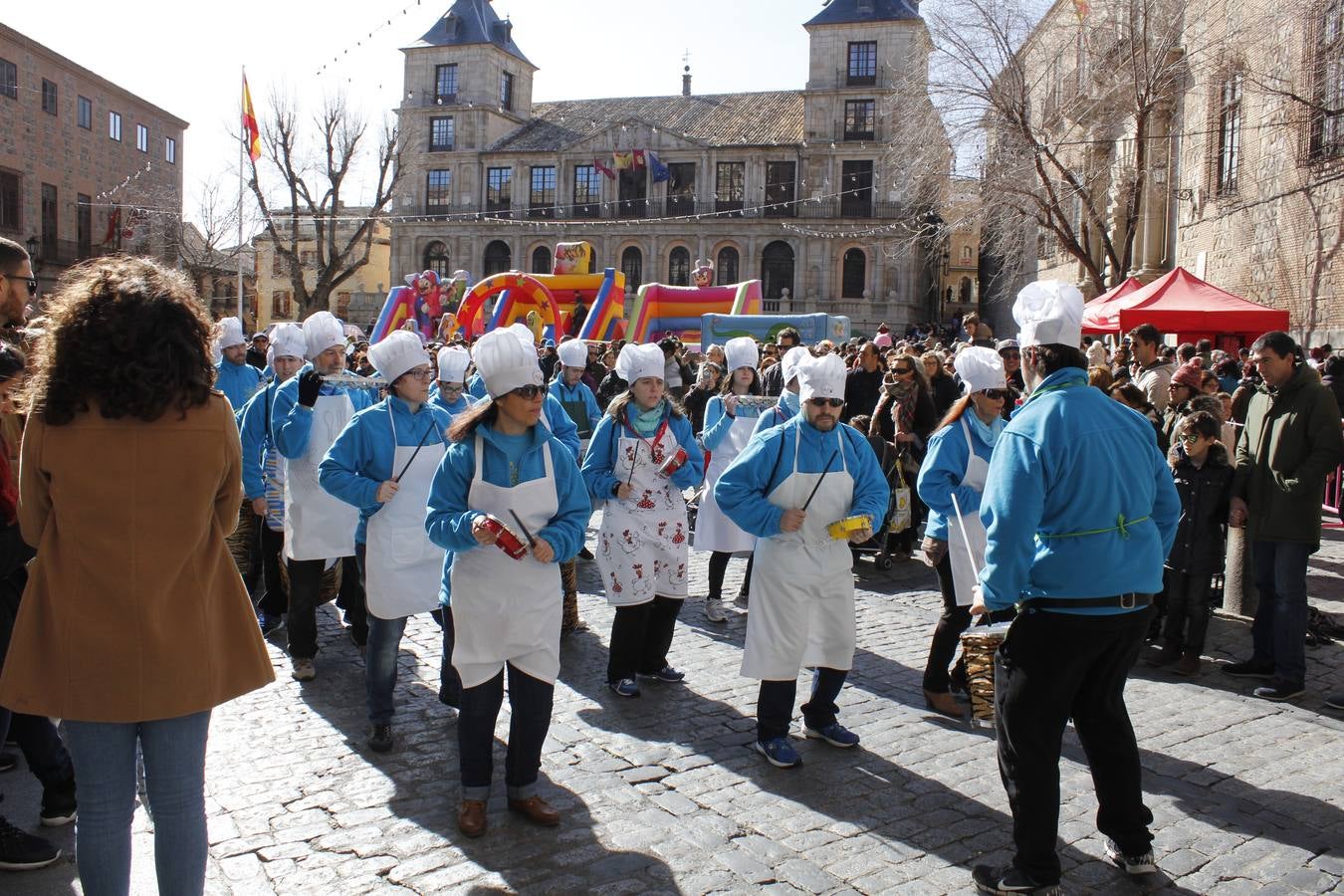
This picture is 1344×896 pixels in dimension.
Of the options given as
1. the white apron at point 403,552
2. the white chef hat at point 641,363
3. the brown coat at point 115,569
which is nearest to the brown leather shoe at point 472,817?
the white apron at point 403,552

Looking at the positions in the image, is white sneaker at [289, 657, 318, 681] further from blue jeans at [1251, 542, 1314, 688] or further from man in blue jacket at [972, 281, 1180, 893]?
blue jeans at [1251, 542, 1314, 688]

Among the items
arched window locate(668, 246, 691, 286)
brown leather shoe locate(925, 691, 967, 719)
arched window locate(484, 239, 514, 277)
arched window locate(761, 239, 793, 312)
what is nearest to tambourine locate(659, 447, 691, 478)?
brown leather shoe locate(925, 691, 967, 719)

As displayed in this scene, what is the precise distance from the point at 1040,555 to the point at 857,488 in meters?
1.44

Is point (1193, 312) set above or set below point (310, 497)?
above

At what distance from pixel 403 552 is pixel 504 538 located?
1.43m

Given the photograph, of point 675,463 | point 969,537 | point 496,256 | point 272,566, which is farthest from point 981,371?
point 496,256

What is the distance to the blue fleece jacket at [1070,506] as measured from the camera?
3602mm

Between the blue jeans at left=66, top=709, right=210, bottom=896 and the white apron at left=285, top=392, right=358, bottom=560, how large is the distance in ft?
10.7

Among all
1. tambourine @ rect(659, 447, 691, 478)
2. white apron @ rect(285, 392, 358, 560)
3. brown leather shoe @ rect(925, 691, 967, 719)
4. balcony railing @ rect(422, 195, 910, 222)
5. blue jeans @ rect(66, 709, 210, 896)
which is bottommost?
brown leather shoe @ rect(925, 691, 967, 719)

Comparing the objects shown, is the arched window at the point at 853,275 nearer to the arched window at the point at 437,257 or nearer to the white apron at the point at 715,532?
the arched window at the point at 437,257

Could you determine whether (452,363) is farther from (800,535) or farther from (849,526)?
(849,526)

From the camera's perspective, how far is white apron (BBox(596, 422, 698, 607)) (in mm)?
5992

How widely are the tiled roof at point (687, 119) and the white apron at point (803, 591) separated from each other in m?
52.0

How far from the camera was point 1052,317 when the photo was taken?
12.5 feet
